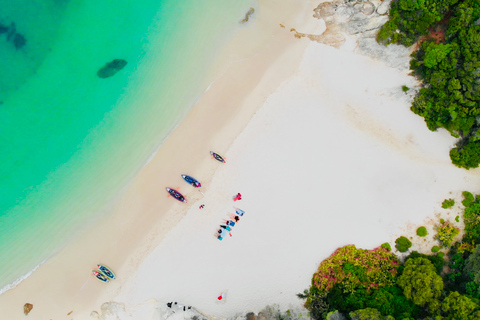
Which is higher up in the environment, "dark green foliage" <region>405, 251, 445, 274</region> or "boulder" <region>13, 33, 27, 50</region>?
"dark green foliage" <region>405, 251, 445, 274</region>

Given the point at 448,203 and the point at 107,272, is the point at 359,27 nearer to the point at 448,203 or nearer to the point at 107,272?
the point at 448,203

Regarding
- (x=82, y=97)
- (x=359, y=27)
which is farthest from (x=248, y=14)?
(x=82, y=97)

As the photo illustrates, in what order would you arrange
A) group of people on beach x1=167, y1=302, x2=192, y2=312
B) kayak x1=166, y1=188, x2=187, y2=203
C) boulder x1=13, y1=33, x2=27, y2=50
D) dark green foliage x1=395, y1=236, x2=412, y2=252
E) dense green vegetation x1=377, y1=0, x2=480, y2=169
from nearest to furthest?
dense green vegetation x1=377, y1=0, x2=480, y2=169, group of people on beach x1=167, y1=302, x2=192, y2=312, dark green foliage x1=395, y1=236, x2=412, y2=252, kayak x1=166, y1=188, x2=187, y2=203, boulder x1=13, y1=33, x2=27, y2=50

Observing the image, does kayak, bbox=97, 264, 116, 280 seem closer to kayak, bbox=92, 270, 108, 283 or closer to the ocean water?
kayak, bbox=92, 270, 108, 283

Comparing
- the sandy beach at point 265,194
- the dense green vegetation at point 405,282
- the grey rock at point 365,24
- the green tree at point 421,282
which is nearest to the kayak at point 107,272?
the sandy beach at point 265,194

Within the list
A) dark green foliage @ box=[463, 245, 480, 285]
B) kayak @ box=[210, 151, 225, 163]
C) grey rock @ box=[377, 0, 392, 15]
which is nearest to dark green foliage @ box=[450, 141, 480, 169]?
dark green foliage @ box=[463, 245, 480, 285]

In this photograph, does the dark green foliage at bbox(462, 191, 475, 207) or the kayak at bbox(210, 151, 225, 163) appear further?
the kayak at bbox(210, 151, 225, 163)

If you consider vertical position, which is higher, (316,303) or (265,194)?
(265,194)
